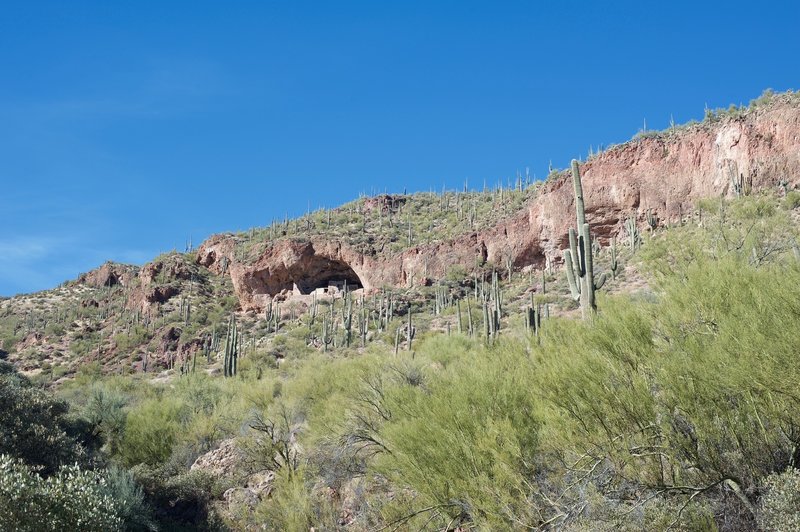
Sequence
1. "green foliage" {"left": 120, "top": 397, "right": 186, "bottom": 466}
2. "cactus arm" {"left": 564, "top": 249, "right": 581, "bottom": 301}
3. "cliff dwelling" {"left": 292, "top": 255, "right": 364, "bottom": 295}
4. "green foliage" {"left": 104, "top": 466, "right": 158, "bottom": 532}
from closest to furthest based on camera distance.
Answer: "green foliage" {"left": 104, "top": 466, "right": 158, "bottom": 532}
"cactus arm" {"left": 564, "top": 249, "right": 581, "bottom": 301}
"green foliage" {"left": 120, "top": 397, "right": 186, "bottom": 466}
"cliff dwelling" {"left": 292, "top": 255, "right": 364, "bottom": 295}

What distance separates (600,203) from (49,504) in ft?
137

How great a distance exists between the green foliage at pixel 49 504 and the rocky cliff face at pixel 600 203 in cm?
3422

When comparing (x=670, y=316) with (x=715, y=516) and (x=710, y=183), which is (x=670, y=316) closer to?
(x=715, y=516)

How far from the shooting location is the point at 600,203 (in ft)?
152

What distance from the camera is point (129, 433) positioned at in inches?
831

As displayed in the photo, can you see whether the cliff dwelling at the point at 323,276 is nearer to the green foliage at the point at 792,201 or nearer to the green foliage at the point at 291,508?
the green foliage at the point at 792,201

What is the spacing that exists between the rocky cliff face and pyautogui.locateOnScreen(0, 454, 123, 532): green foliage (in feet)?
112

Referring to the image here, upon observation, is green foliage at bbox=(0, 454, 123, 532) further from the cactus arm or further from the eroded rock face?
the eroded rock face

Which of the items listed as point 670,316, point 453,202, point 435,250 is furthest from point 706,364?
point 453,202

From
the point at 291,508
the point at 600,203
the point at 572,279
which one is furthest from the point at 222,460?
the point at 600,203

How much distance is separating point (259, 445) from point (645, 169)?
119ft

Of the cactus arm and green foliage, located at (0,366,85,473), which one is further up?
the cactus arm

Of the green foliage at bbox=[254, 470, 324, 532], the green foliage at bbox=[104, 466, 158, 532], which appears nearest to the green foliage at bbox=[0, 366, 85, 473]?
the green foliage at bbox=[104, 466, 158, 532]

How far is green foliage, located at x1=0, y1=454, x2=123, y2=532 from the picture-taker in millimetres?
9406
